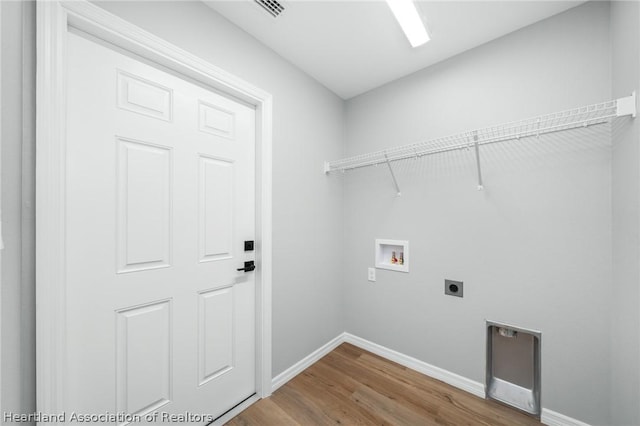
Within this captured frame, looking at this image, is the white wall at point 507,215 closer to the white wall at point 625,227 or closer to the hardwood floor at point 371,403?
the white wall at point 625,227

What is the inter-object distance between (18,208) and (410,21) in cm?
208

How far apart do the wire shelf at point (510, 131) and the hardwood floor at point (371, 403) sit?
5.38ft

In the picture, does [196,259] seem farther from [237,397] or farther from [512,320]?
[512,320]

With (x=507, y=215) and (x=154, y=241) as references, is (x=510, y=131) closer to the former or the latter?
(x=507, y=215)

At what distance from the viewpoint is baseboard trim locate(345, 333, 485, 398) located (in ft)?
5.54

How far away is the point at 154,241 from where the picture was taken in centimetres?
124

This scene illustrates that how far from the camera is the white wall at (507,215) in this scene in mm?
1346

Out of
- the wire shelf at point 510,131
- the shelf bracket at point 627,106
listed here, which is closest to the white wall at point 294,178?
the wire shelf at point 510,131

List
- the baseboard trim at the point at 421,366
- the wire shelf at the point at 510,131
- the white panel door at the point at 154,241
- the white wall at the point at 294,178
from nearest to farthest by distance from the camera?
the white panel door at the point at 154,241 → the wire shelf at the point at 510,131 → the white wall at the point at 294,178 → the baseboard trim at the point at 421,366

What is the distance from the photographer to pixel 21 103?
2.95ft

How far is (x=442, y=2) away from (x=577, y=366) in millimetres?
2246

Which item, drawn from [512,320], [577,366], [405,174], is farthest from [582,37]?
[577,366]

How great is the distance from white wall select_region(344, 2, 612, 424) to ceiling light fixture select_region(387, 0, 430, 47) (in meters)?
0.44

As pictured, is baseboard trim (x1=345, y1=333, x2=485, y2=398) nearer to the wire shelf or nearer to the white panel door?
the white panel door
